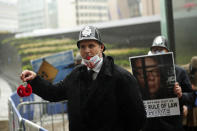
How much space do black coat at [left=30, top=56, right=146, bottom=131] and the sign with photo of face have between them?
1002mm

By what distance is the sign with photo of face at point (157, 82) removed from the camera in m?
3.11

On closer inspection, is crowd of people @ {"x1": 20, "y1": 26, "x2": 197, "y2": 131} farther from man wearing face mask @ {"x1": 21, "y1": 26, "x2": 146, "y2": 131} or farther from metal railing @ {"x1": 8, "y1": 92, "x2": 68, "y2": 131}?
metal railing @ {"x1": 8, "y1": 92, "x2": 68, "y2": 131}

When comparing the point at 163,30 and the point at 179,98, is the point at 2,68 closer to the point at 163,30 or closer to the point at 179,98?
the point at 163,30

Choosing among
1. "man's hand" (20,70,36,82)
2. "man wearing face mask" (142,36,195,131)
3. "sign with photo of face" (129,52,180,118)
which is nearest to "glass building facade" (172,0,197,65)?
"man wearing face mask" (142,36,195,131)

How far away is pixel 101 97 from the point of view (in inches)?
82.8

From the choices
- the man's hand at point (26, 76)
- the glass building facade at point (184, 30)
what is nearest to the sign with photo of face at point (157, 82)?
the man's hand at point (26, 76)

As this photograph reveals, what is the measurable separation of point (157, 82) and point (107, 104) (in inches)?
47.8

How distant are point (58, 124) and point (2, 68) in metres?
21.6

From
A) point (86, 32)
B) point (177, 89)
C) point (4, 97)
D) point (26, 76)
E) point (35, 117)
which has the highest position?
point (86, 32)

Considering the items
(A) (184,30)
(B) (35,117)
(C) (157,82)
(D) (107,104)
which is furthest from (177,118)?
(A) (184,30)

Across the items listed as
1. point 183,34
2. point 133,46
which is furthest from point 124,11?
point 183,34

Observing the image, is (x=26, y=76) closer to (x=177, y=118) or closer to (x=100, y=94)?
(x=100, y=94)

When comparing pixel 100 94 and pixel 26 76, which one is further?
pixel 26 76

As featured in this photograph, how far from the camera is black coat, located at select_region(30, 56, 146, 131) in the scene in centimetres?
209
